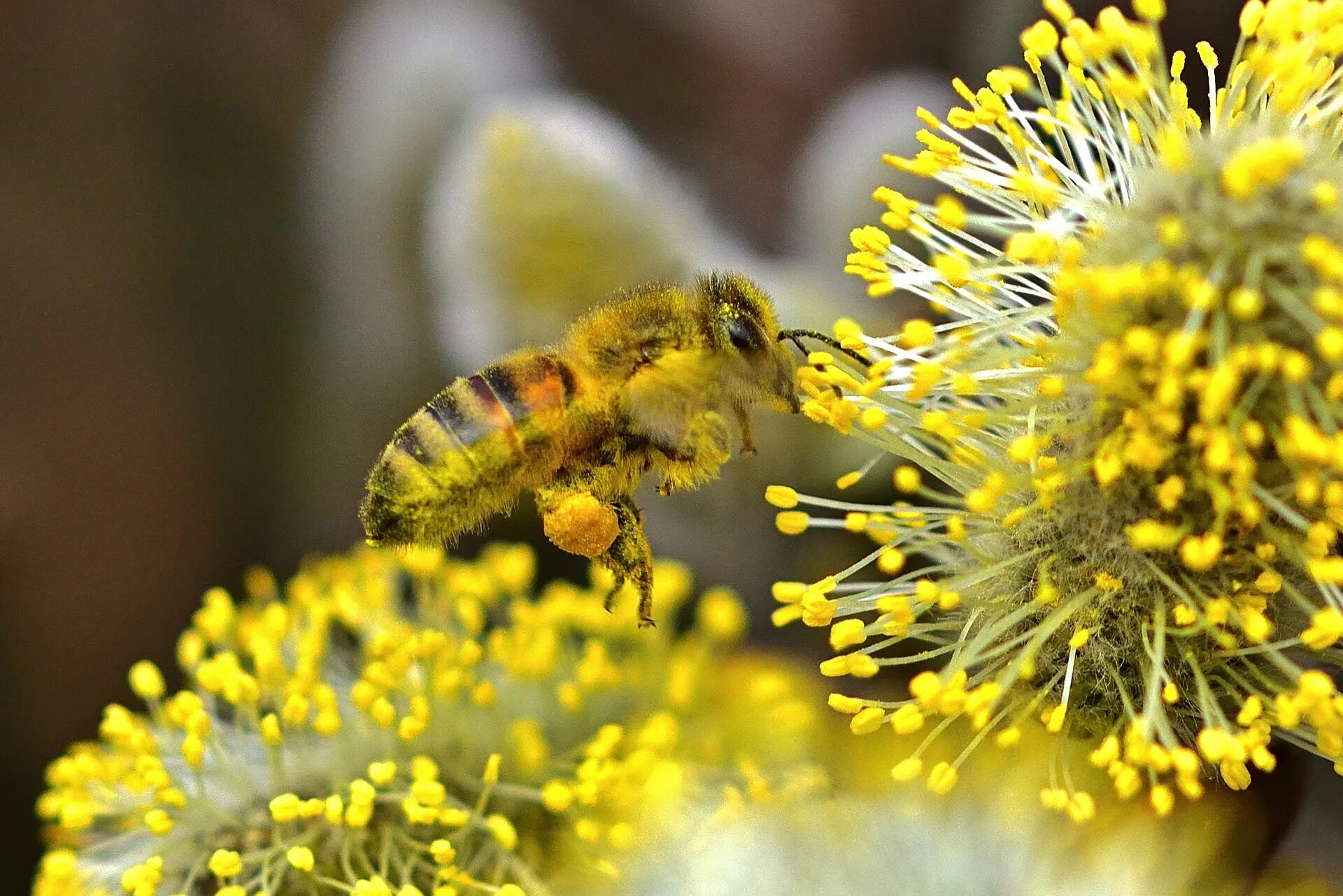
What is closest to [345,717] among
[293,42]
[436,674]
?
[436,674]

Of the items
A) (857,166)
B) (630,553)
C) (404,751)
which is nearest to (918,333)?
(630,553)

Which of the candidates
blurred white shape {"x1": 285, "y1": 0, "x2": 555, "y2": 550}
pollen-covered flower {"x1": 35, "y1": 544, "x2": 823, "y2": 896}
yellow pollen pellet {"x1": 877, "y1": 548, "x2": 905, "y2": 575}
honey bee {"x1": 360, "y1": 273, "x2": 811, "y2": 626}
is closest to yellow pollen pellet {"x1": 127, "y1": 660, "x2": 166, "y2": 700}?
pollen-covered flower {"x1": 35, "y1": 544, "x2": 823, "y2": 896}

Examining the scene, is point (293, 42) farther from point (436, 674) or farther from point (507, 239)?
point (436, 674)

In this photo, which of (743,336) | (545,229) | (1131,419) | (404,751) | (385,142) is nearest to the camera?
(1131,419)

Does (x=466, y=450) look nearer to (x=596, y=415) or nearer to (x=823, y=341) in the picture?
(x=596, y=415)

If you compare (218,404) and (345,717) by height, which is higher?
(218,404)

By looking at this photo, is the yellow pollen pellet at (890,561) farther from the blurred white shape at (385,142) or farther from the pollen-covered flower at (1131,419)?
the blurred white shape at (385,142)

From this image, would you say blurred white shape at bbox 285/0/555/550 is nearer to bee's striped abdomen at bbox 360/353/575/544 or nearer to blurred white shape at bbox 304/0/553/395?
blurred white shape at bbox 304/0/553/395
